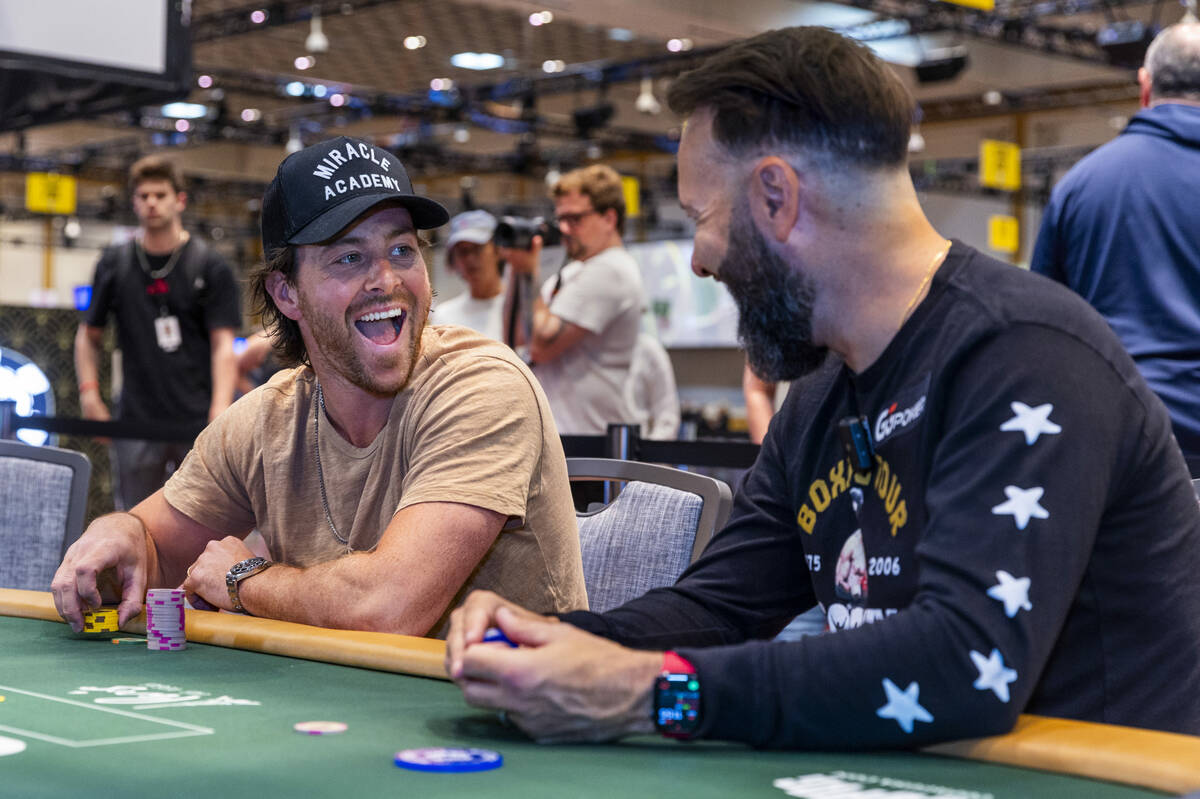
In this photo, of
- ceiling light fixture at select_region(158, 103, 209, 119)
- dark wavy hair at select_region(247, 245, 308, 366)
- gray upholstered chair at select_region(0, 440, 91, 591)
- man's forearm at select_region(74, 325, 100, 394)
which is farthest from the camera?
ceiling light fixture at select_region(158, 103, 209, 119)

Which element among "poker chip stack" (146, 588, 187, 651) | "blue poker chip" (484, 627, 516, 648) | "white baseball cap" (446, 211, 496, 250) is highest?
"white baseball cap" (446, 211, 496, 250)

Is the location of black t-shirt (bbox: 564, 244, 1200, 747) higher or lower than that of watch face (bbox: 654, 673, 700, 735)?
higher

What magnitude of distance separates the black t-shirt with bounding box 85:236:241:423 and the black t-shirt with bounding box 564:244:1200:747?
4.22 meters

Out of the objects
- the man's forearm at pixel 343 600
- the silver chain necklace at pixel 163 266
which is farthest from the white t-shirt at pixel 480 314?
the man's forearm at pixel 343 600

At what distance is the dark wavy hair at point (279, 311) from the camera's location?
2.42 meters

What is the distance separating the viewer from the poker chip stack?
6.21 feet

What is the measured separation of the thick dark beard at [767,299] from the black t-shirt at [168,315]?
431cm

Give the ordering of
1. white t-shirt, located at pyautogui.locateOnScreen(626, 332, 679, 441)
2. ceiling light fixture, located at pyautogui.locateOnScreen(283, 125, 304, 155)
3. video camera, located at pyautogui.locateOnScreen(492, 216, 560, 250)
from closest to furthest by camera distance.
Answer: video camera, located at pyautogui.locateOnScreen(492, 216, 560, 250), white t-shirt, located at pyautogui.locateOnScreen(626, 332, 679, 441), ceiling light fixture, located at pyautogui.locateOnScreen(283, 125, 304, 155)

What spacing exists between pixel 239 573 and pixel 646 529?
628 mm

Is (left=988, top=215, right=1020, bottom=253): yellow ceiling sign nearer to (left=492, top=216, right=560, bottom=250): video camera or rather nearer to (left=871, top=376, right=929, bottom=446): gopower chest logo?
(left=492, top=216, right=560, bottom=250): video camera

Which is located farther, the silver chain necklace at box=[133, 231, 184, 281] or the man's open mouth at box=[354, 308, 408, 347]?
the silver chain necklace at box=[133, 231, 184, 281]

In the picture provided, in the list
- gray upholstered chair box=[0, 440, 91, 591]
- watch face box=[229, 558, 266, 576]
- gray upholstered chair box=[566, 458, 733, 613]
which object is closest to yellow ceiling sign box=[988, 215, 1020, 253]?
gray upholstered chair box=[0, 440, 91, 591]

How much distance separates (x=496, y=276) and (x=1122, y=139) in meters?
2.72

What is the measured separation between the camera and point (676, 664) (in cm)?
131
